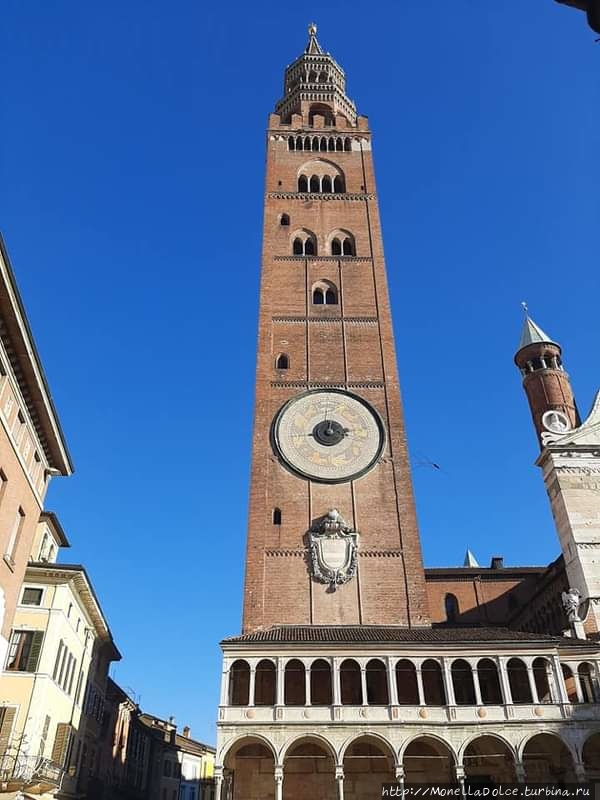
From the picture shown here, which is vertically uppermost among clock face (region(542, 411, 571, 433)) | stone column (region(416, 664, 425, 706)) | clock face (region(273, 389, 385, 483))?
clock face (region(542, 411, 571, 433))

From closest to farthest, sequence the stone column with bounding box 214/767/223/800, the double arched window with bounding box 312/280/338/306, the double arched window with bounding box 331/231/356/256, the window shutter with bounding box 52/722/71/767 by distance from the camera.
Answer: the stone column with bounding box 214/767/223/800 → the window shutter with bounding box 52/722/71/767 → the double arched window with bounding box 312/280/338/306 → the double arched window with bounding box 331/231/356/256

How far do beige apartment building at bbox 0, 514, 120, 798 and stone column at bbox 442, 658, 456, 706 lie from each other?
13.7m

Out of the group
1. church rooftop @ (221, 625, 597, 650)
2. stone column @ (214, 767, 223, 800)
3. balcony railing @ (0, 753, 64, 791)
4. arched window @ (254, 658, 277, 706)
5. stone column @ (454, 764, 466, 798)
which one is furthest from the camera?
arched window @ (254, 658, 277, 706)

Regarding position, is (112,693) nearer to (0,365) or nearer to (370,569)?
(370,569)

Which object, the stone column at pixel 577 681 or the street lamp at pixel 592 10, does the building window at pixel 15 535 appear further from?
the stone column at pixel 577 681

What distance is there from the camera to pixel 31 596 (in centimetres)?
2580

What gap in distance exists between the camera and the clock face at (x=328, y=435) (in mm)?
29641

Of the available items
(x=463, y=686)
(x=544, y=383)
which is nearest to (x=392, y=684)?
(x=463, y=686)

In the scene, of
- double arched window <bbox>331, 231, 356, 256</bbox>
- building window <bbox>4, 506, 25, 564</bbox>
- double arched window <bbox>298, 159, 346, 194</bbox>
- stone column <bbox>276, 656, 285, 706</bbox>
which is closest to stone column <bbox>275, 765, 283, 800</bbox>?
stone column <bbox>276, 656, 285, 706</bbox>

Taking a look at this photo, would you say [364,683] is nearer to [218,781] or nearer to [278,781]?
[278,781]

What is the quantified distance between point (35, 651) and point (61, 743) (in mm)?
4498

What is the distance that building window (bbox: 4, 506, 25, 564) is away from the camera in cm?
1847

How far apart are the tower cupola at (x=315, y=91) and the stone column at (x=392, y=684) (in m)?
35.3

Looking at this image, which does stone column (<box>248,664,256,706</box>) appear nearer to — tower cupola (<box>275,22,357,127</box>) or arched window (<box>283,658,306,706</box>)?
arched window (<box>283,658,306,706</box>)
